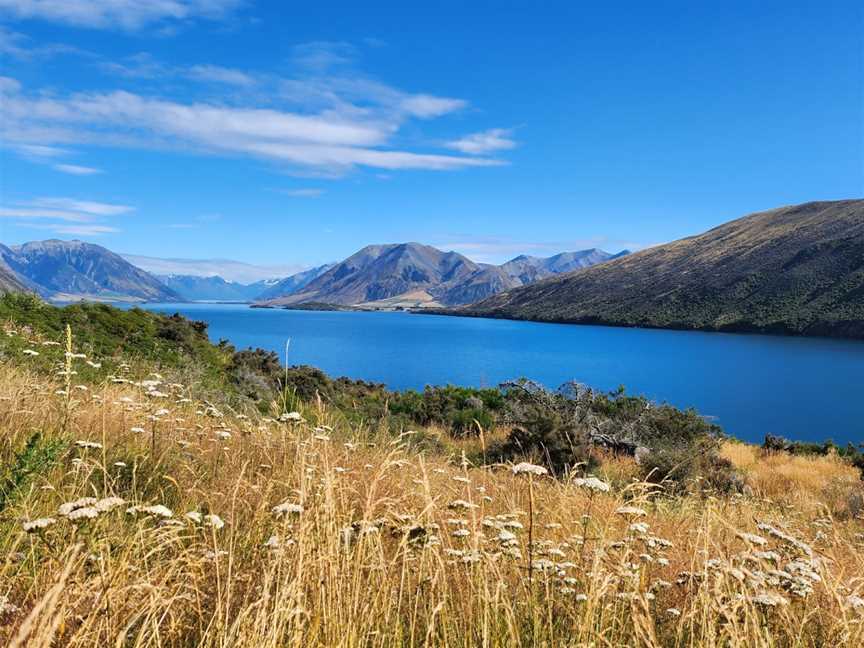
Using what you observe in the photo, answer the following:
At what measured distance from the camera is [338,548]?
2.50 metres

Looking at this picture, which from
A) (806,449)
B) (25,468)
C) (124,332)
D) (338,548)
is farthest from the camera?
(806,449)

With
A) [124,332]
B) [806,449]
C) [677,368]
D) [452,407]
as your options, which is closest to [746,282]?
[677,368]

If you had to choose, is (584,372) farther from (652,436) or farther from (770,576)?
(770,576)

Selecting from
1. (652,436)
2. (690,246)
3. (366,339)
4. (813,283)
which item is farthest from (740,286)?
(652,436)

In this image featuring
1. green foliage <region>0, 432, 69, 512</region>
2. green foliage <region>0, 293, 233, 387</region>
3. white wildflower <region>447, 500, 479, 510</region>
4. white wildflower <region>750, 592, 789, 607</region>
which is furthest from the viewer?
green foliage <region>0, 293, 233, 387</region>

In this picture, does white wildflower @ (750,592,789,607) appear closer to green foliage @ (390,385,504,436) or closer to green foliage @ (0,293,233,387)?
green foliage @ (0,293,233,387)

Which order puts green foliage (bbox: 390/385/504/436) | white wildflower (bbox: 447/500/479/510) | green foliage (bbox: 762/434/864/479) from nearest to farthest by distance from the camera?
1. white wildflower (bbox: 447/500/479/510)
2. green foliage (bbox: 390/385/504/436)
3. green foliage (bbox: 762/434/864/479)

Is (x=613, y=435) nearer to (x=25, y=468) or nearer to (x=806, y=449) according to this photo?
(x=806, y=449)

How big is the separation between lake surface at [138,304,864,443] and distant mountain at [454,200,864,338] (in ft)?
51.6

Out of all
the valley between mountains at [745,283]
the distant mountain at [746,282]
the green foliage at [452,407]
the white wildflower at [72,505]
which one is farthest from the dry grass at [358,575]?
the distant mountain at [746,282]

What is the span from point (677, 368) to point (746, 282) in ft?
284

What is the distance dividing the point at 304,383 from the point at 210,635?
1705 centimetres

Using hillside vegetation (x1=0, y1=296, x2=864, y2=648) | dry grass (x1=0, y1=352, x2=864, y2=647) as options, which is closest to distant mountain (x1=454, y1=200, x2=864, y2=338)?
hillside vegetation (x1=0, y1=296, x2=864, y2=648)

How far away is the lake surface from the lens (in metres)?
39.8
